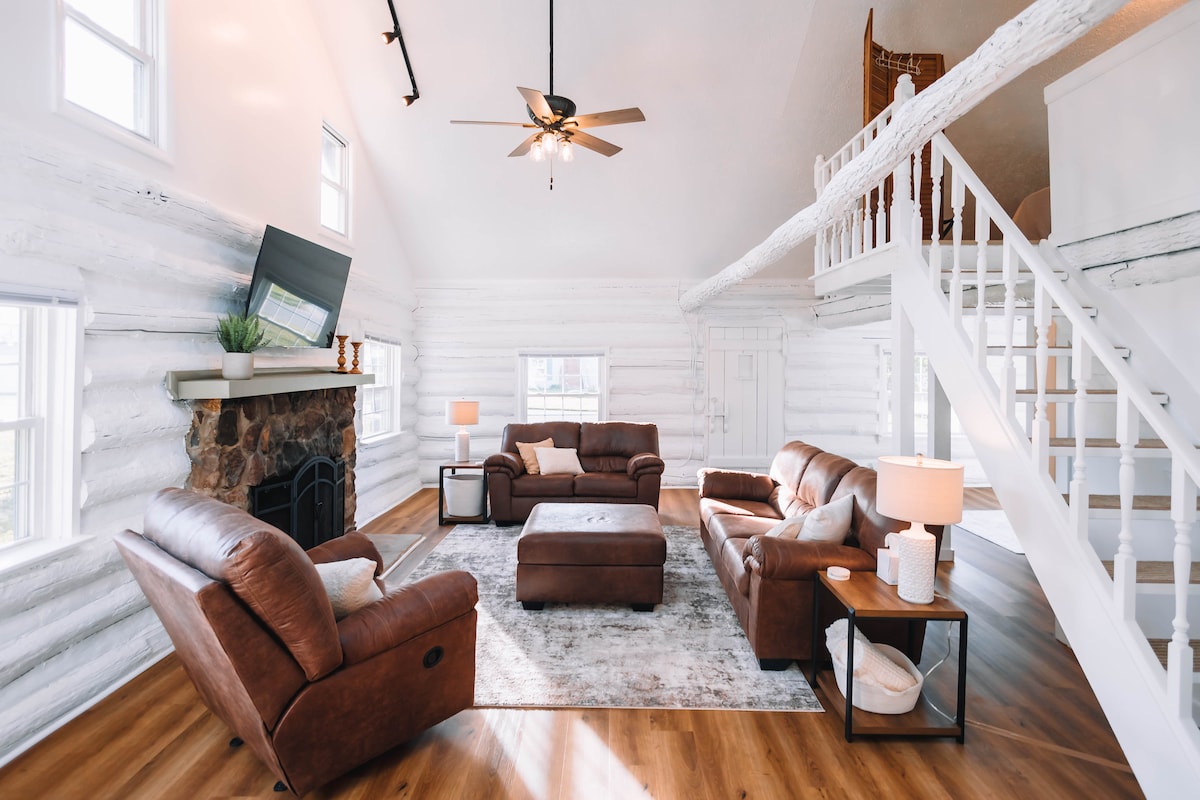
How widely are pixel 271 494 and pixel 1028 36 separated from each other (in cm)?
452

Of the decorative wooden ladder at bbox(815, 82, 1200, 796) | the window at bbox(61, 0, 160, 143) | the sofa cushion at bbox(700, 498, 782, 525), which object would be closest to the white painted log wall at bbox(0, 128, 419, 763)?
the window at bbox(61, 0, 160, 143)

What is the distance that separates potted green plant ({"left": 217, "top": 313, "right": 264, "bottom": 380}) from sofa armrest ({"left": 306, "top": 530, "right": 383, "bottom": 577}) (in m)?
1.21

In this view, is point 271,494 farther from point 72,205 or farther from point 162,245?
point 72,205

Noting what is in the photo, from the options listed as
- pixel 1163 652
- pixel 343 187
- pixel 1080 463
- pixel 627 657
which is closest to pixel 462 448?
pixel 343 187

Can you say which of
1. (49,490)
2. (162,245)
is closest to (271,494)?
(49,490)

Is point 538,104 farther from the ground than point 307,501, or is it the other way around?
point 538,104

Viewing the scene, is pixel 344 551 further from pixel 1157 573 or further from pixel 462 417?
pixel 1157 573

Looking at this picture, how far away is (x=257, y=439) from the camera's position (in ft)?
12.6

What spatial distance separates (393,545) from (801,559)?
3.55 metres

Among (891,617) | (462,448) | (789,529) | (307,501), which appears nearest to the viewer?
(891,617)

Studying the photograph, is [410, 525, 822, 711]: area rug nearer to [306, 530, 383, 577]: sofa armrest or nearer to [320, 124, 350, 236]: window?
[306, 530, 383, 577]: sofa armrest

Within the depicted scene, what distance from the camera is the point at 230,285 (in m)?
3.91

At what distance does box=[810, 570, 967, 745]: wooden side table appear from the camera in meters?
2.53

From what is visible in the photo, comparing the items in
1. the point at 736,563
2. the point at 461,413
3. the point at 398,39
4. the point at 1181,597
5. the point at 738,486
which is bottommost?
the point at 736,563
